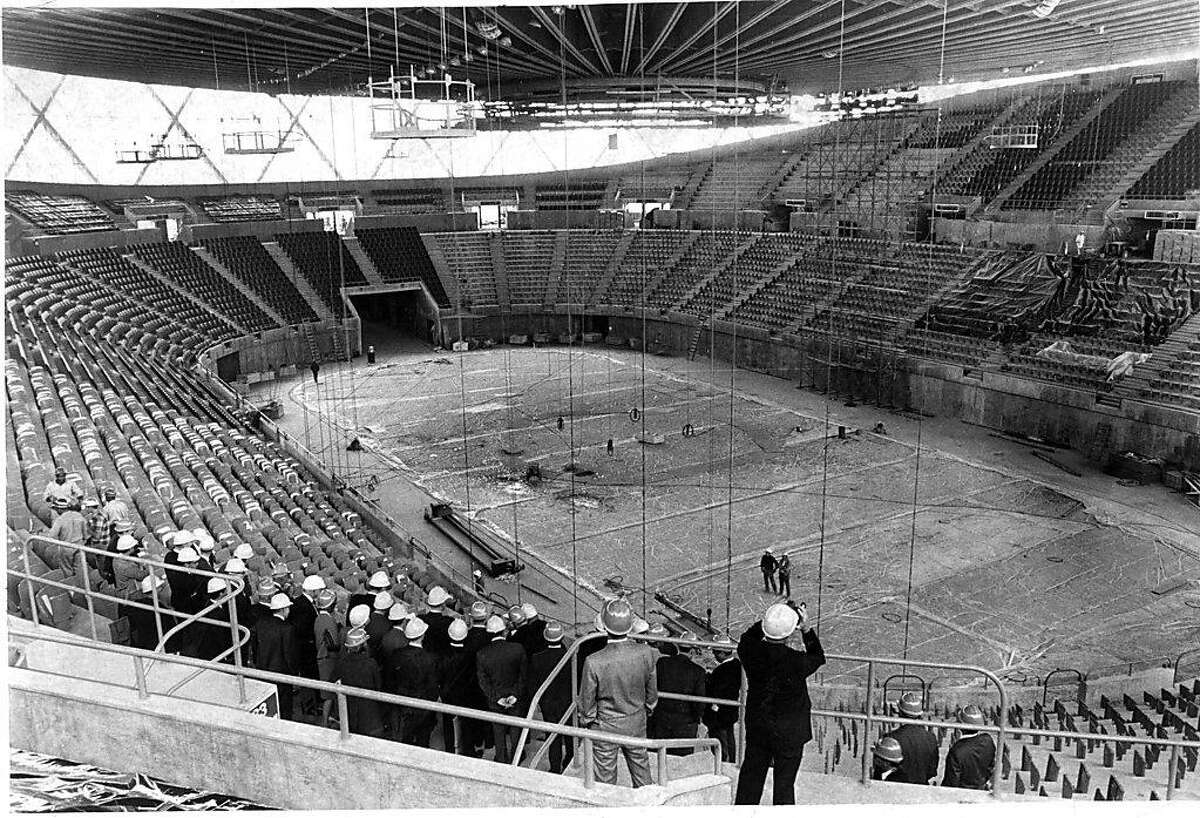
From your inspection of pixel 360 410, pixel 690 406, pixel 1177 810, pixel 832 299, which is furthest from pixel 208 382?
pixel 1177 810

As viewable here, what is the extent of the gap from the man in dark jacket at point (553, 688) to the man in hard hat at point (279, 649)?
183cm

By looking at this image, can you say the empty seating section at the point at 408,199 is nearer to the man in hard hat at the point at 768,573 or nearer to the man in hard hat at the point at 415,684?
the man in hard hat at the point at 768,573

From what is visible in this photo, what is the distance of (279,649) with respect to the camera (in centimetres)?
662

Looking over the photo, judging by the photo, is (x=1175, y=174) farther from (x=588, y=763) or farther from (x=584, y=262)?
(x=588, y=763)

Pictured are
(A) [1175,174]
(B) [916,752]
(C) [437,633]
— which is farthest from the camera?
(A) [1175,174]

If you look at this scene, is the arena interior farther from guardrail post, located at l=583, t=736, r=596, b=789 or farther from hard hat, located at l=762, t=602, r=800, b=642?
hard hat, located at l=762, t=602, r=800, b=642

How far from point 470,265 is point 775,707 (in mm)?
32291

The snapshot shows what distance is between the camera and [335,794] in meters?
4.70

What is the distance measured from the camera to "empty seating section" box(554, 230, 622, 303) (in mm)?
33781

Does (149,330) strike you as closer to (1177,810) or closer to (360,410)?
(360,410)

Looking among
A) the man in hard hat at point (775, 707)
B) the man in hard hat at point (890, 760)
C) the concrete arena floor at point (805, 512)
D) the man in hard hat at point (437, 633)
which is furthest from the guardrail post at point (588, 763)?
the concrete arena floor at point (805, 512)

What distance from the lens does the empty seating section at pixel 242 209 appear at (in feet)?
117

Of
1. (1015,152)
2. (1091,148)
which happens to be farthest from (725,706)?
(1015,152)

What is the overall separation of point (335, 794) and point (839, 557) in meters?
10.4
